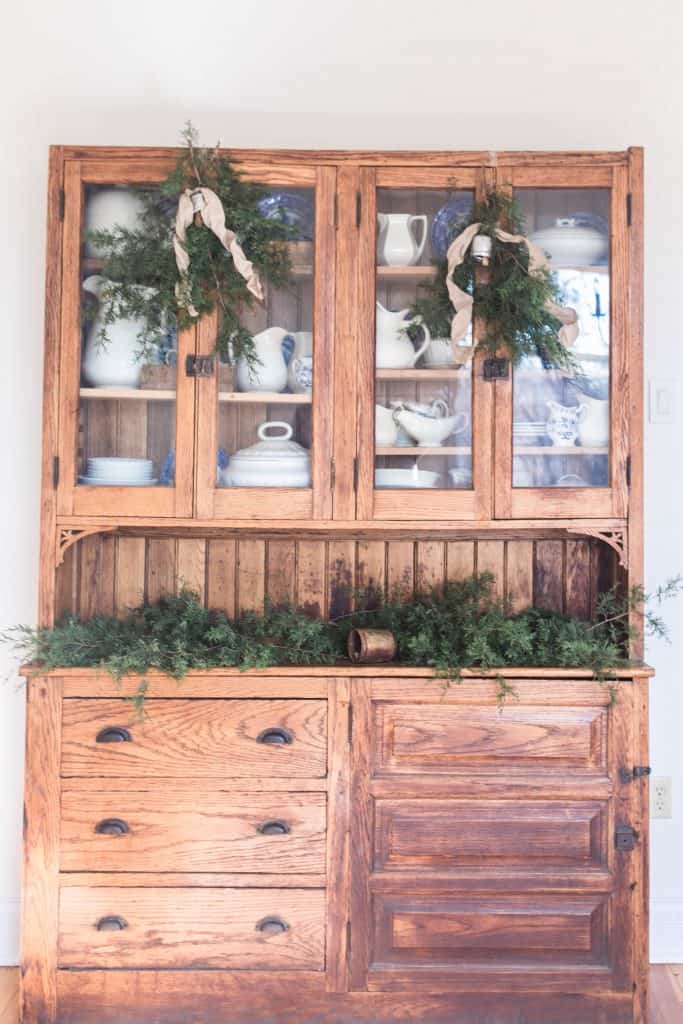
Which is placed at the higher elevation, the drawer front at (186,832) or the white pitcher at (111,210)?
the white pitcher at (111,210)

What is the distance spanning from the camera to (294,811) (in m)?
2.01

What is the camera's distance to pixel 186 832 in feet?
6.55

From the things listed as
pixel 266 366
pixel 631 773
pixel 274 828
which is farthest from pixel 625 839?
pixel 266 366

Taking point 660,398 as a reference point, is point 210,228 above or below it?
above

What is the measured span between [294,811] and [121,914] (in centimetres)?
45

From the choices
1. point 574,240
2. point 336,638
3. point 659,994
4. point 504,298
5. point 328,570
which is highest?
point 574,240

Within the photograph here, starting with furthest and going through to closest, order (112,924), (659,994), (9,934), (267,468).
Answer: (9,934)
(659,994)
(267,468)
(112,924)

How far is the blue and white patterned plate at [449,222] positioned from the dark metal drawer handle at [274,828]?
1.39 m

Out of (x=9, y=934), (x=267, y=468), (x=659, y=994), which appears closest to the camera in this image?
(x=267, y=468)

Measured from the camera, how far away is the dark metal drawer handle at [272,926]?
1.98m

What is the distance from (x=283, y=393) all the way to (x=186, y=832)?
41.2 inches

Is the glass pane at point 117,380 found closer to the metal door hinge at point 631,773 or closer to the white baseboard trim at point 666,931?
the metal door hinge at point 631,773

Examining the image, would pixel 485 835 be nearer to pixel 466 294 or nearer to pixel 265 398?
pixel 265 398

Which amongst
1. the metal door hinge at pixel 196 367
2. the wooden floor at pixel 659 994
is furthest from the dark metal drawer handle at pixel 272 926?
the metal door hinge at pixel 196 367
